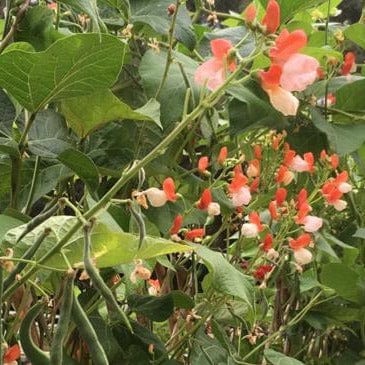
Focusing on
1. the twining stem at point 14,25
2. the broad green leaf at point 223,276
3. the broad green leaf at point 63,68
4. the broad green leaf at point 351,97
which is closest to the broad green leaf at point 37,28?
the twining stem at point 14,25

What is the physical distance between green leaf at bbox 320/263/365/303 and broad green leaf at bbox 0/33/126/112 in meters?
0.54

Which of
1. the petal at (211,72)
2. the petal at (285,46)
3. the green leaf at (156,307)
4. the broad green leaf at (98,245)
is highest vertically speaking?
the petal at (285,46)

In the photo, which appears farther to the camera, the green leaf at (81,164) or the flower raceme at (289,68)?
the green leaf at (81,164)

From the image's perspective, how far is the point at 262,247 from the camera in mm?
838

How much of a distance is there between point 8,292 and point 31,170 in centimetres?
25

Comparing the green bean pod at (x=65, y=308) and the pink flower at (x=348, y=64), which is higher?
the green bean pod at (x=65, y=308)

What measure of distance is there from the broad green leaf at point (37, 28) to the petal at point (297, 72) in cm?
29

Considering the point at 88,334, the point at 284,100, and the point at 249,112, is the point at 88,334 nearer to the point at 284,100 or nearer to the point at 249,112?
the point at 284,100

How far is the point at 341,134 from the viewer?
957 millimetres

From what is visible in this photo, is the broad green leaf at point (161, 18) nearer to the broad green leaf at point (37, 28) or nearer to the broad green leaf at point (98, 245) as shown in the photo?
the broad green leaf at point (37, 28)

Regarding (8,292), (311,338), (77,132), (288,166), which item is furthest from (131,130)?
(311,338)

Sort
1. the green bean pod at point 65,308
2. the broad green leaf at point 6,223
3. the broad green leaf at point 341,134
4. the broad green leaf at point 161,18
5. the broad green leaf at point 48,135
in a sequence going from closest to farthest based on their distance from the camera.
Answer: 1. the green bean pod at point 65,308
2. the broad green leaf at point 6,223
3. the broad green leaf at point 48,135
4. the broad green leaf at point 161,18
5. the broad green leaf at point 341,134

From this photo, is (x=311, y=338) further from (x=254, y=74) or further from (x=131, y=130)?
(x=254, y=74)

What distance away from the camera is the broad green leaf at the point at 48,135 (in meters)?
0.70
